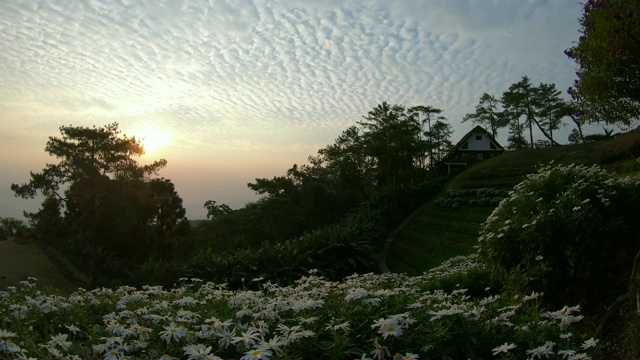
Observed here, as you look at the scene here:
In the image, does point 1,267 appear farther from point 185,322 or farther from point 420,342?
point 420,342

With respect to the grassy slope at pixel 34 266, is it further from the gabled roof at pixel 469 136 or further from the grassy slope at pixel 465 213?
the gabled roof at pixel 469 136

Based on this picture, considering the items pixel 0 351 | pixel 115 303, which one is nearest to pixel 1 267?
pixel 115 303

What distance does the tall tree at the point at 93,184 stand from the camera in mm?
25094

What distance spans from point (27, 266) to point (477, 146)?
132 feet

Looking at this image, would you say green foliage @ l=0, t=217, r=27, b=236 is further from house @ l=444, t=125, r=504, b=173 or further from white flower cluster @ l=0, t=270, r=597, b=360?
house @ l=444, t=125, r=504, b=173

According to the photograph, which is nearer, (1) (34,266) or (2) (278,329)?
(2) (278,329)

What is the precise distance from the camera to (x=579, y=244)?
16.7ft

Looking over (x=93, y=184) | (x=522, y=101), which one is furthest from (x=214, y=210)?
(x=522, y=101)

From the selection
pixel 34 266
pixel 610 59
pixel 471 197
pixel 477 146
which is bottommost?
pixel 34 266

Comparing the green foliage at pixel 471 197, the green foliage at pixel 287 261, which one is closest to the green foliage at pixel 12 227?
the green foliage at pixel 287 261

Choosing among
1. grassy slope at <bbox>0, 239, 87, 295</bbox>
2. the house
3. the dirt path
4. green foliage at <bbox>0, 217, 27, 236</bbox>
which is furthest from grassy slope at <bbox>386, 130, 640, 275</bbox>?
green foliage at <bbox>0, 217, 27, 236</bbox>

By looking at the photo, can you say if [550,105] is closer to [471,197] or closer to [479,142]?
[479,142]

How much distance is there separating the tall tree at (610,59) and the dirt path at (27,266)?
20054mm

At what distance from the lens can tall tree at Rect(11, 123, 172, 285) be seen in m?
25.1
